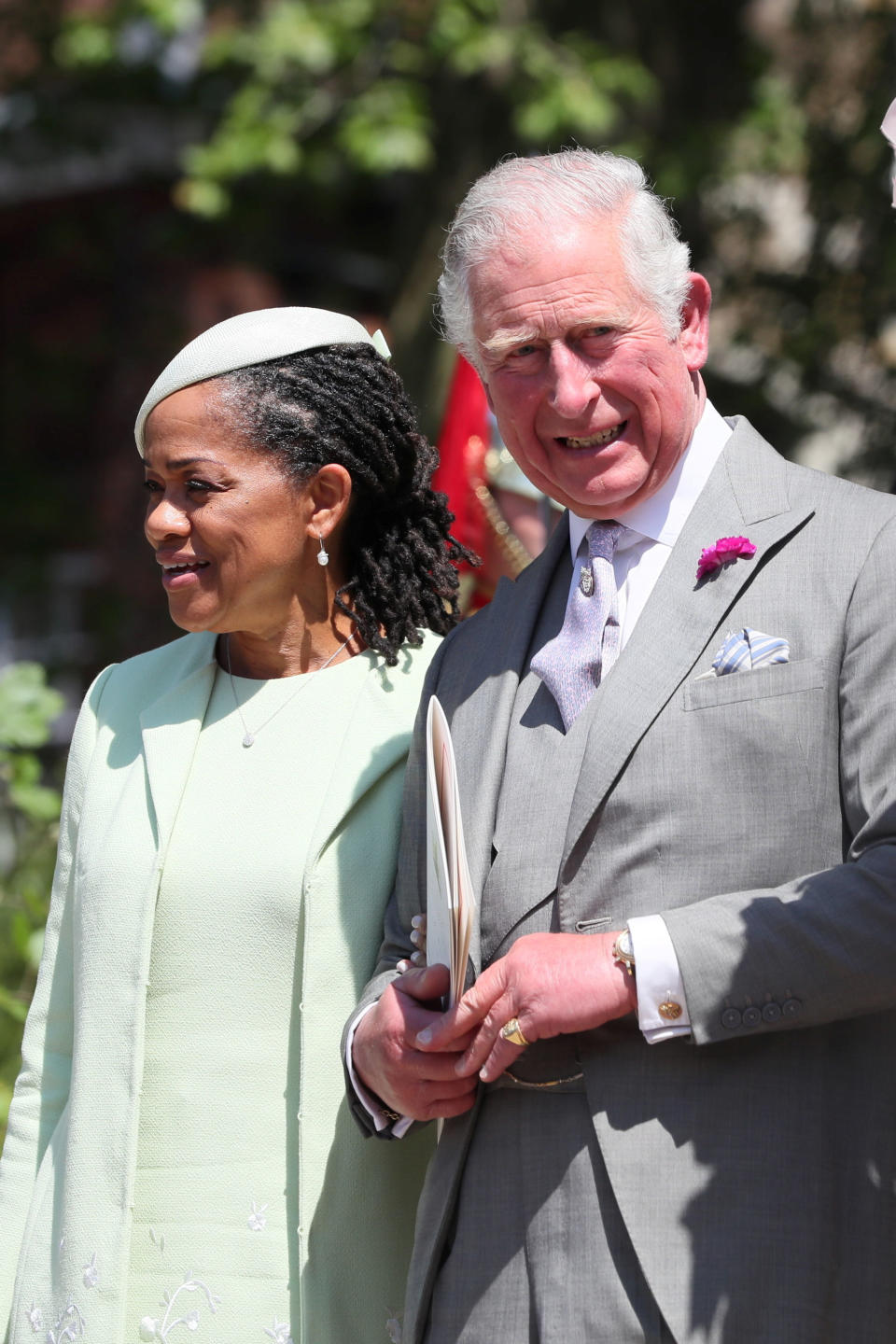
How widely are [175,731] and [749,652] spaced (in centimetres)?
109

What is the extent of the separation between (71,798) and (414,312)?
217 inches

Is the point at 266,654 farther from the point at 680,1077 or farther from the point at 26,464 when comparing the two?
the point at 26,464

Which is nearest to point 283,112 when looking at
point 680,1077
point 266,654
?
point 266,654

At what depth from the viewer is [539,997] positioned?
196cm

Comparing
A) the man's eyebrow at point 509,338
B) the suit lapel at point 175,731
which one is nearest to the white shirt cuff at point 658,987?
the man's eyebrow at point 509,338

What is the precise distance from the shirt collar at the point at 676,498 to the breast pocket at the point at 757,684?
30 cm

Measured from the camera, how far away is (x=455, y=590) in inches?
116

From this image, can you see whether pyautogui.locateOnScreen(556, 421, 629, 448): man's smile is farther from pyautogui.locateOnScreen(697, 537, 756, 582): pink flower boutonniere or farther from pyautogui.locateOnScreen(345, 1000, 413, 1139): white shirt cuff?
pyautogui.locateOnScreen(345, 1000, 413, 1139): white shirt cuff

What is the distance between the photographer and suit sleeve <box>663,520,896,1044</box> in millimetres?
1861

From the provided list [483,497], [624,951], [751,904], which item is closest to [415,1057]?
[624,951]

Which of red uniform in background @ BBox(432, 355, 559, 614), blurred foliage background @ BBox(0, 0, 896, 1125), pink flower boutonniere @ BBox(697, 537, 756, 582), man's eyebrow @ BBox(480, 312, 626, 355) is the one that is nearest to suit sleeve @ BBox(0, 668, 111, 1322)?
man's eyebrow @ BBox(480, 312, 626, 355)

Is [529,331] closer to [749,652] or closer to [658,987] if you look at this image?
[749,652]

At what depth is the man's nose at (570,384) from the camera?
2.19 metres

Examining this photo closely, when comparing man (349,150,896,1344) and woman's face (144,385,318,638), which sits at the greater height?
woman's face (144,385,318,638)
